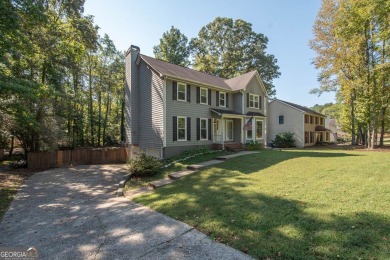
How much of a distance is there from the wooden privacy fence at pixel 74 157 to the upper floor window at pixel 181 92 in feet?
21.0

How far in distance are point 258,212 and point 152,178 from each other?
611cm

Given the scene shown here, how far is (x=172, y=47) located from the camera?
30.5m

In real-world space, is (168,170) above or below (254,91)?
below

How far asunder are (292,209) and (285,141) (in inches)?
818

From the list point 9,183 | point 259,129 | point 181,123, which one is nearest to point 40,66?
point 9,183

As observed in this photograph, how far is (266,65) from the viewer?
103ft

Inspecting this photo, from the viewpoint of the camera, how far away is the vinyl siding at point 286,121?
24.6 metres

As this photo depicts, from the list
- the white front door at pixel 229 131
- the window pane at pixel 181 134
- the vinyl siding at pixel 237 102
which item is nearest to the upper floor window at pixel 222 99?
the vinyl siding at pixel 237 102

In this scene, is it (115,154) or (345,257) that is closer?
(345,257)

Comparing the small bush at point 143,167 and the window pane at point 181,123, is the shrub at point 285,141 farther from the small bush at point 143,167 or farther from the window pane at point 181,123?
the small bush at point 143,167

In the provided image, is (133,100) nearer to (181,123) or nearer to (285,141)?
(181,123)

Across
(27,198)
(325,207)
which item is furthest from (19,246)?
(325,207)

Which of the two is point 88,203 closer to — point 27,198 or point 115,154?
point 27,198

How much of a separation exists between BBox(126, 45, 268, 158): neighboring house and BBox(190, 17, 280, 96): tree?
12344 mm
